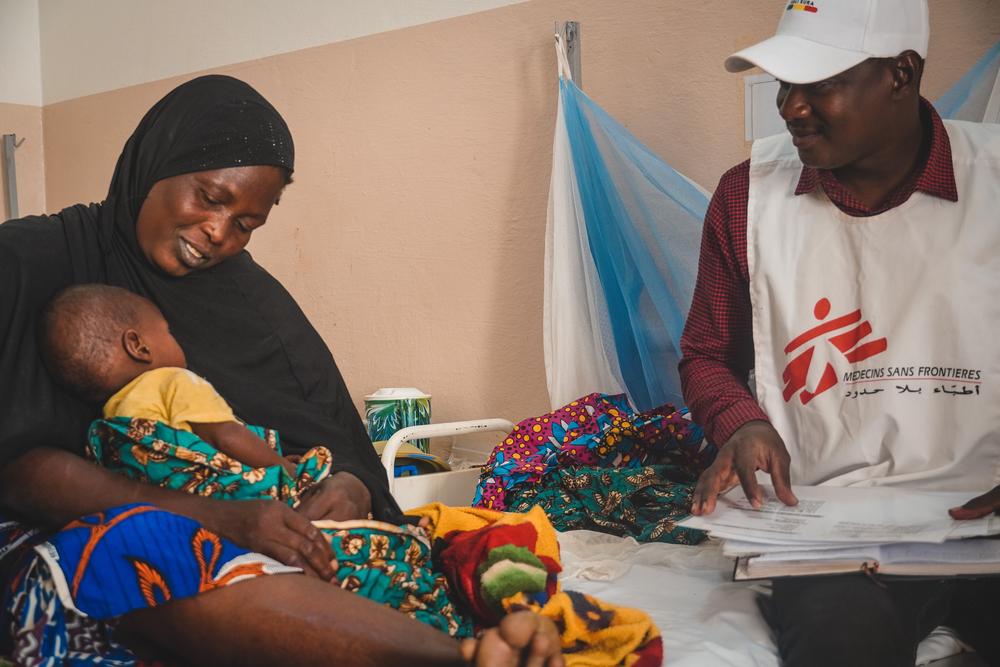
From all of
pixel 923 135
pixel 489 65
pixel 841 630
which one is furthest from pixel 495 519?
pixel 489 65

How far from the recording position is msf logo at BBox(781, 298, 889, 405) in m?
1.79

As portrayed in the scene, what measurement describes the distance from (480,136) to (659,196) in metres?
0.91

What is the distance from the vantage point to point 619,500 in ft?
7.25

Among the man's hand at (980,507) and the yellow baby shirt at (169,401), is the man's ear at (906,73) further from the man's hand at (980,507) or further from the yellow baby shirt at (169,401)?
the yellow baby shirt at (169,401)

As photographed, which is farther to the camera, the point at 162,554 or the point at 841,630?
the point at 841,630

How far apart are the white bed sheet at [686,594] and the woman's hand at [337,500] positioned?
0.44 meters

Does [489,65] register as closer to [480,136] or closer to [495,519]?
[480,136]

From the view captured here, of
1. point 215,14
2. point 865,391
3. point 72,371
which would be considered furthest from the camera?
point 215,14

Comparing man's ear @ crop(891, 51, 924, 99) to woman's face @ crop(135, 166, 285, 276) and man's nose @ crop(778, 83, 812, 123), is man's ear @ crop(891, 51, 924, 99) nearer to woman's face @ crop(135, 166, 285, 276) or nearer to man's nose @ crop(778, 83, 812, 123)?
man's nose @ crop(778, 83, 812, 123)

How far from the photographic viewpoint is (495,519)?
1865 mm

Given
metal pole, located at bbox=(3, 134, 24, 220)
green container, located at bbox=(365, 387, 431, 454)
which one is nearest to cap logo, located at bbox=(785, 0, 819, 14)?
green container, located at bbox=(365, 387, 431, 454)

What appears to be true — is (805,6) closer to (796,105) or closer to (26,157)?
(796,105)

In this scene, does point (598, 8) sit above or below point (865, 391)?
above

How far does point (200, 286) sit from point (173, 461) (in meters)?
0.53
